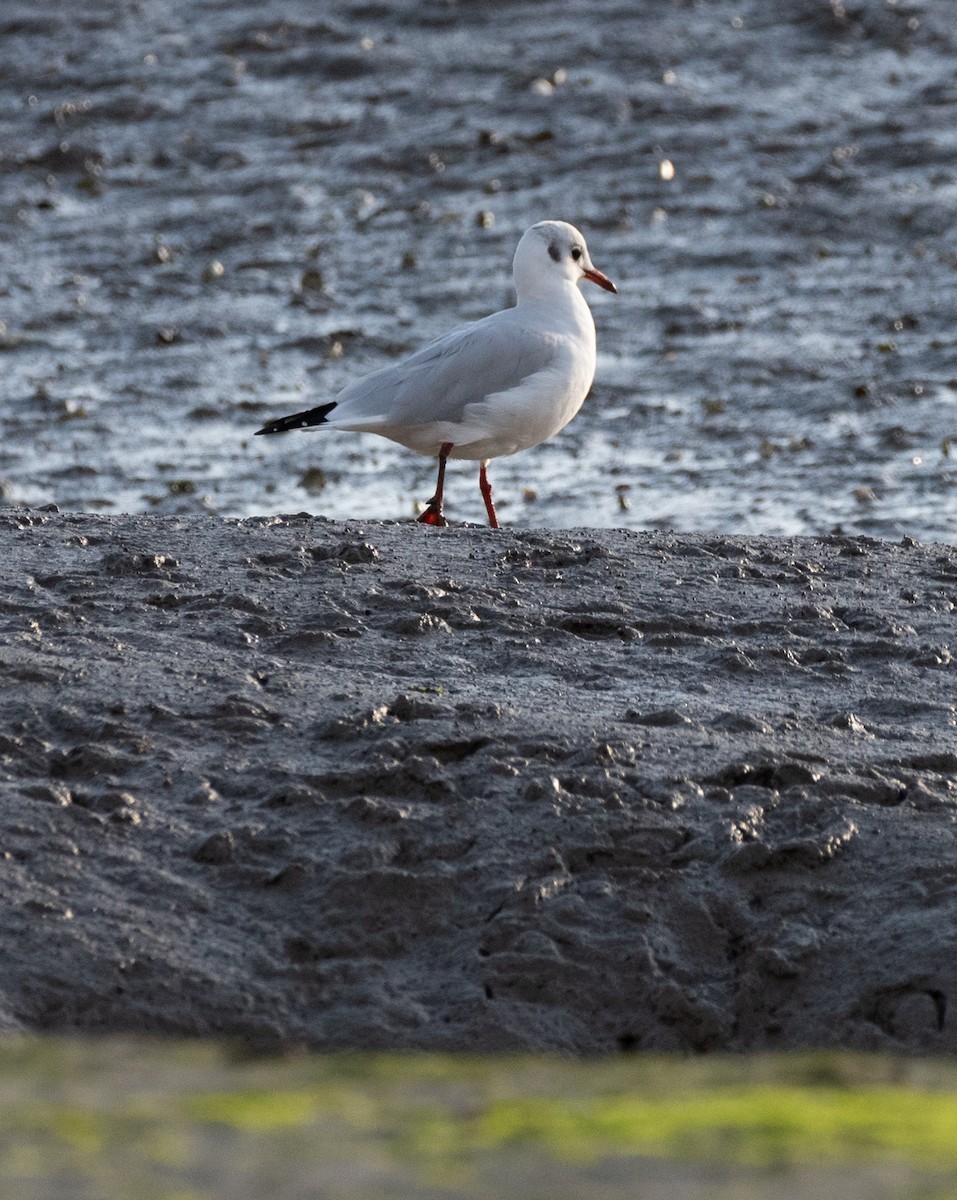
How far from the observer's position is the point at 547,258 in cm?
770

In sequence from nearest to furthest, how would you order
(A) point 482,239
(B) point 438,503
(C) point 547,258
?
(B) point 438,503
(C) point 547,258
(A) point 482,239

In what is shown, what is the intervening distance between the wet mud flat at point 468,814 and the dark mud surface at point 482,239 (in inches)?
123

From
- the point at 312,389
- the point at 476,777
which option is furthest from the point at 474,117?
the point at 476,777

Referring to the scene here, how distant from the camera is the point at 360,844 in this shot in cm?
405

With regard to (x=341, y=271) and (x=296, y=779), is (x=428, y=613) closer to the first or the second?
(x=296, y=779)

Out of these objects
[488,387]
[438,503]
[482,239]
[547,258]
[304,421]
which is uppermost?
[547,258]

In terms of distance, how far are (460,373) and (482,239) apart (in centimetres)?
549

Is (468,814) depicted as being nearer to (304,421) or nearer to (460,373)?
(460,373)

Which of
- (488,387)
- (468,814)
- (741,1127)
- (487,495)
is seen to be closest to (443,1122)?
(741,1127)

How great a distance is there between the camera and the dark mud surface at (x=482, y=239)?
9203 millimetres

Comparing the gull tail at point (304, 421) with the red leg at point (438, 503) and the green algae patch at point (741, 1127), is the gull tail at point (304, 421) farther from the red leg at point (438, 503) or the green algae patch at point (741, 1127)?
the green algae patch at point (741, 1127)

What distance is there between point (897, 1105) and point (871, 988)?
2.61 feet

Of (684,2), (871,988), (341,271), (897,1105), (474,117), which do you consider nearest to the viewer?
(897,1105)

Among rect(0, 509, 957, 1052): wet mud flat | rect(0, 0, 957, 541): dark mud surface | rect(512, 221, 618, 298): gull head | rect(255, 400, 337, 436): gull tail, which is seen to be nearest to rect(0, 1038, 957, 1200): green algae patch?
rect(0, 509, 957, 1052): wet mud flat
